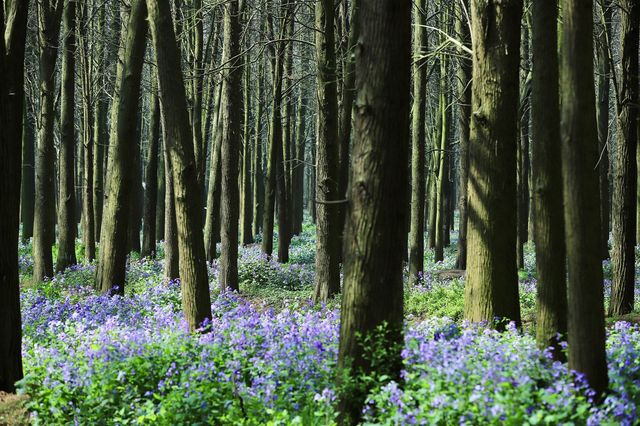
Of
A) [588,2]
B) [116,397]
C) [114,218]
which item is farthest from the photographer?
[114,218]

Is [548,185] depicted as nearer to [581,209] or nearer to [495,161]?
[495,161]

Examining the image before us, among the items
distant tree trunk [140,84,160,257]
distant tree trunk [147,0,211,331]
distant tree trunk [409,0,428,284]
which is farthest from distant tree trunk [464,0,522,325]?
distant tree trunk [140,84,160,257]

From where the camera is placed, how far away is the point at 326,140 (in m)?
11.8

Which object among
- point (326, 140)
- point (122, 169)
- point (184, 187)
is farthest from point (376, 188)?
point (122, 169)

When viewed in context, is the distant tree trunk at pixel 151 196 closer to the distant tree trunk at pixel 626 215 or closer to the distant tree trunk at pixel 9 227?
the distant tree trunk at pixel 626 215

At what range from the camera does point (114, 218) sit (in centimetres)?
1108

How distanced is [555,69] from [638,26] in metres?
6.65

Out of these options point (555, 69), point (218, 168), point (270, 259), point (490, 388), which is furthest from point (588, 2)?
point (270, 259)

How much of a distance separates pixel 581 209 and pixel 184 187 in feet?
15.0

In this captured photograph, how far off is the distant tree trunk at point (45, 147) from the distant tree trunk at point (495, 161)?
10314 mm

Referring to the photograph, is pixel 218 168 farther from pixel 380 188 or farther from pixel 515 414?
pixel 515 414

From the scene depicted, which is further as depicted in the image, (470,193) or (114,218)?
(114,218)

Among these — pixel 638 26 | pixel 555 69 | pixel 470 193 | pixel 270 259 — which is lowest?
pixel 270 259

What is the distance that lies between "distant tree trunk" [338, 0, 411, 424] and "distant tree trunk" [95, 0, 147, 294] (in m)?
6.82
